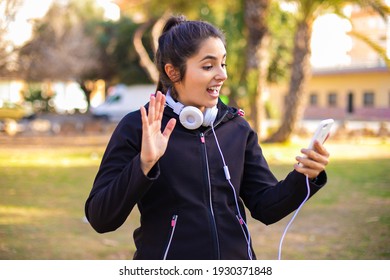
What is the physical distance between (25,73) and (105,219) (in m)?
32.3

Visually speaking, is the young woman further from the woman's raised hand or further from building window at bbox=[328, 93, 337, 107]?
building window at bbox=[328, 93, 337, 107]

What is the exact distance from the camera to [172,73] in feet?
8.54

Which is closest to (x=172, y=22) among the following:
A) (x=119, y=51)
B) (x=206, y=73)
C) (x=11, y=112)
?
(x=206, y=73)

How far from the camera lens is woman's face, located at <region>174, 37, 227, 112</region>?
2.50 meters

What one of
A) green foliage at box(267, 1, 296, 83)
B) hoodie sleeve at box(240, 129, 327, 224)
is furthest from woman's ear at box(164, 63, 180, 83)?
green foliage at box(267, 1, 296, 83)

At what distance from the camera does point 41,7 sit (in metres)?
30.8

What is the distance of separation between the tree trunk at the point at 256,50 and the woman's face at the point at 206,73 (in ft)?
53.6

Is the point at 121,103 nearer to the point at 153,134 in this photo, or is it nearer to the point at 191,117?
the point at 191,117

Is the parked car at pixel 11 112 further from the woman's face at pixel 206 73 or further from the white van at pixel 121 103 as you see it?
the woman's face at pixel 206 73

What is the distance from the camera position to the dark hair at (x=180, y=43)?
2.53m

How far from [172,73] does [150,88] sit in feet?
121

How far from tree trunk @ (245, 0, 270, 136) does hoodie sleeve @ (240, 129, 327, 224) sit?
16.3 m

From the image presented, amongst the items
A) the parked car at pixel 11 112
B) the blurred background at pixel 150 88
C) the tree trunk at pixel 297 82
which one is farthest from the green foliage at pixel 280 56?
the tree trunk at pixel 297 82

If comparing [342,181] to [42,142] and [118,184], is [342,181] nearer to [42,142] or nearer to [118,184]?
[118,184]
